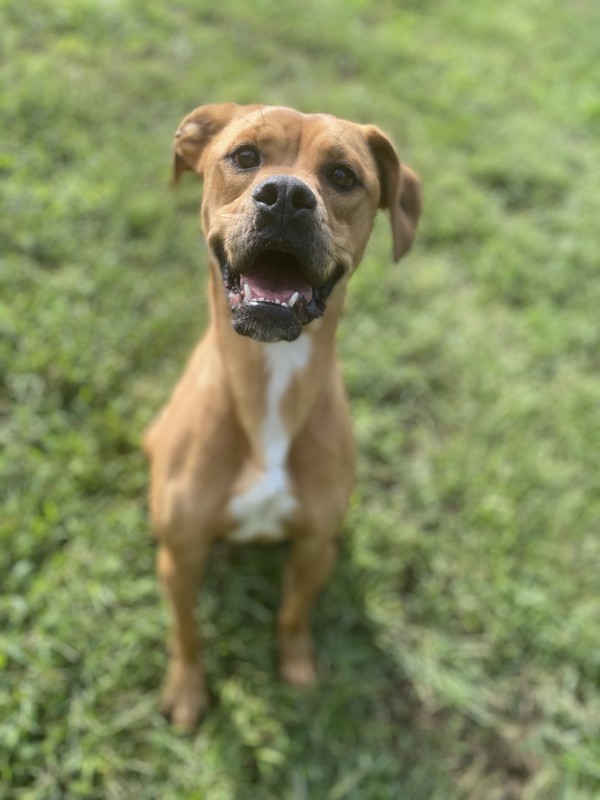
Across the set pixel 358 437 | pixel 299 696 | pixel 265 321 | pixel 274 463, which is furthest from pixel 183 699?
pixel 265 321

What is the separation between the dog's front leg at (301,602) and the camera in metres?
3.04

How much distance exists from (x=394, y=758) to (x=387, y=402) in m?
1.97

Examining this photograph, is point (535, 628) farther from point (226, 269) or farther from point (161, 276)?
point (161, 276)

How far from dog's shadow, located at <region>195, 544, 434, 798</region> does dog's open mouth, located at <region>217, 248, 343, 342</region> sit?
1.77 meters

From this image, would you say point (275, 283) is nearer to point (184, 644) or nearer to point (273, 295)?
point (273, 295)

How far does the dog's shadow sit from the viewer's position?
10.3ft

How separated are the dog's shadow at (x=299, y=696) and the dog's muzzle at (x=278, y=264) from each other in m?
1.78

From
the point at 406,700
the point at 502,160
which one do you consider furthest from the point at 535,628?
the point at 502,160

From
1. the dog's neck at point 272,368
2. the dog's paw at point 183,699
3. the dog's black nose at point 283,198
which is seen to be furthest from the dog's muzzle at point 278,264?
the dog's paw at point 183,699

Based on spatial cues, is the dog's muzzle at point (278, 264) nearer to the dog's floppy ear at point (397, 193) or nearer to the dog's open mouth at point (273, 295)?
the dog's open mouth at point (273, 295)

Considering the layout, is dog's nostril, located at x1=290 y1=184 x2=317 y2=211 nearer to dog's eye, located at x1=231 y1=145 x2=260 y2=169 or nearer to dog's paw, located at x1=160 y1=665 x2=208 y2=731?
dog's eye, located at x1=231 y1=145 x2=260 y2=169

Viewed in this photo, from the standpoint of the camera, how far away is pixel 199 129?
2523 mm

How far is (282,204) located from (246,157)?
1.05ft

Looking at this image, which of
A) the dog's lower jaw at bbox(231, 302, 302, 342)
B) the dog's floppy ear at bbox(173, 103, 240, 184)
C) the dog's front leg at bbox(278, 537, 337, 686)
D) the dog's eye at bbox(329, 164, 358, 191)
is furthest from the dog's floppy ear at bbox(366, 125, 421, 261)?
the dog's front leg at bbox(278, 537, 337, 686)
